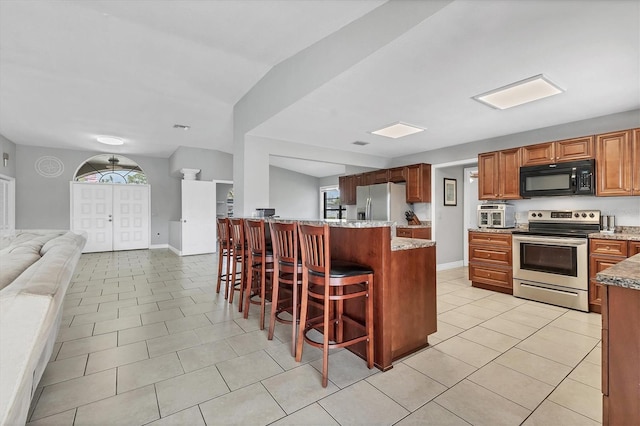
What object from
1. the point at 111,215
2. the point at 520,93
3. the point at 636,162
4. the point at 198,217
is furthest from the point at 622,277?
the point at 111,215

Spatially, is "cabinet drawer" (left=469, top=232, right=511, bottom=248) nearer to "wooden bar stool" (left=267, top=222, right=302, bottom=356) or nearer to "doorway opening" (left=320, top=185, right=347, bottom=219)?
"wooden bar stool" (left=267, top=222, right=302, bottom=356)

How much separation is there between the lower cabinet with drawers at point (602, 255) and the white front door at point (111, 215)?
959cm

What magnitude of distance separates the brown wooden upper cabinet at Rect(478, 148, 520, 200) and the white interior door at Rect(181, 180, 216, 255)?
20.6 feet

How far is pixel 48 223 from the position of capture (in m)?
7.37

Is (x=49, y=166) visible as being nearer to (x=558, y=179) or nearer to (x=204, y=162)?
(x=204, y=162)

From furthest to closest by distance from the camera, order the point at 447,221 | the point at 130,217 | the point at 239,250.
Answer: the point at 130,217, the point at 447,221, the point at 239,250

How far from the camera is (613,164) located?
3.43 m

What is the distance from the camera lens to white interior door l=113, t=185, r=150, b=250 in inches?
320

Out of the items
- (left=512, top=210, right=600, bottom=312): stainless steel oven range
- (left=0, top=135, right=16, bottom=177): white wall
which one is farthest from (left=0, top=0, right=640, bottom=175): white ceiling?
(left=0, top=135, right=16, bottom=177): white wall

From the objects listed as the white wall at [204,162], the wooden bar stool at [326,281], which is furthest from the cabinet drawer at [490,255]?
the white wall at [204,162]

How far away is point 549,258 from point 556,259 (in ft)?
0.24

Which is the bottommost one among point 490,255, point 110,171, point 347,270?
→ point 490,255

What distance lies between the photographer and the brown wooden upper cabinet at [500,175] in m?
4.24

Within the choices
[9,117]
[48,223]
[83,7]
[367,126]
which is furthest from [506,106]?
[48,223]
